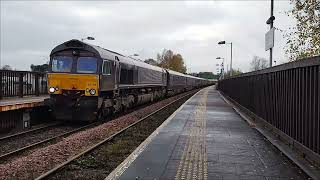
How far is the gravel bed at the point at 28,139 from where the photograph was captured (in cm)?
1263

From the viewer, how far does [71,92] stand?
703 inches

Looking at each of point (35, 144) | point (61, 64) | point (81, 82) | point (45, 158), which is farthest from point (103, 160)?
point (61, 64)

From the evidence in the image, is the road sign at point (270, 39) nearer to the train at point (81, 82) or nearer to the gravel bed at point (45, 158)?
the train at point (81, 82)

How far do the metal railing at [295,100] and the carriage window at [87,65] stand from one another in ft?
22.8

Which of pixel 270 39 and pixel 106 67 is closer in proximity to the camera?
pixel 270 39

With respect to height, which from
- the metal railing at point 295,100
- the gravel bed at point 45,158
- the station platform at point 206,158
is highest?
the metal railing at point 295,100

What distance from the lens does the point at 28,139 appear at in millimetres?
14312

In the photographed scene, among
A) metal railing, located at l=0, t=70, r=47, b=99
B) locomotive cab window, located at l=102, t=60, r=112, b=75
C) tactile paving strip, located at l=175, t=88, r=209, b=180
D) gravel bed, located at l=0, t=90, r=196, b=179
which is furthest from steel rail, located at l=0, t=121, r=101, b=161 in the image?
metal railing, located at l=0, t=70, r=47, b=99

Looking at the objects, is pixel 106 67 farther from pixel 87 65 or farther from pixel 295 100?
pixel 295 100

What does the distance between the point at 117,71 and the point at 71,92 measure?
363cm

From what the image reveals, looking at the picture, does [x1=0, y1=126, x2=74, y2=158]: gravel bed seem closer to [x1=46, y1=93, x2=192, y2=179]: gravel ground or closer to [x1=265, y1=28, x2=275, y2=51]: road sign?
[x1=46, y1=93, x2=192, y2=179]: gravel ground

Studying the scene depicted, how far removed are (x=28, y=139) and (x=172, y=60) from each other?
128047 millimetres

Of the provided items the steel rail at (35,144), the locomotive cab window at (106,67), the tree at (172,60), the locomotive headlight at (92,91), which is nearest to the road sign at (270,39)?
the locomotive cab window at (106,67)

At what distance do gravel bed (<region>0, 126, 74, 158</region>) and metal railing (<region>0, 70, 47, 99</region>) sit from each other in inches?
170
